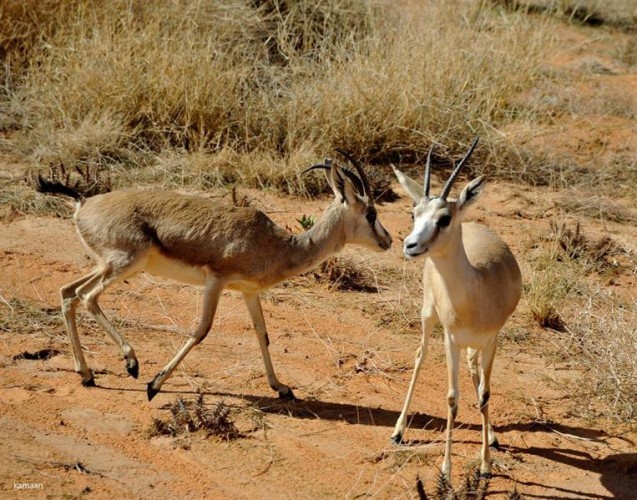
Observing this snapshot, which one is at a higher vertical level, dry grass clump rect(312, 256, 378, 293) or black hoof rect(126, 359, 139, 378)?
black hoof rect(126, 359, 139, 378)

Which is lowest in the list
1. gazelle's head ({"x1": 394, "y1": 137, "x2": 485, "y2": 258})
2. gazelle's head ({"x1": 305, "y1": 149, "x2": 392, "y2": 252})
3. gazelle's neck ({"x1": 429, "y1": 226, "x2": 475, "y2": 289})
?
gazelle's head ({"x1": 305, "y1": 149, "x2": 392, "y2": 252})

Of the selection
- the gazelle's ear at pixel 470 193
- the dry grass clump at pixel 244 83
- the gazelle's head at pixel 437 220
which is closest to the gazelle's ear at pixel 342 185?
the gazelle's head at pixel 437 220

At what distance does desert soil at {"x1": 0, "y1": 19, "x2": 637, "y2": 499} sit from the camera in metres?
5.71

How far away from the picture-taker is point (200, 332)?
6.50 meters

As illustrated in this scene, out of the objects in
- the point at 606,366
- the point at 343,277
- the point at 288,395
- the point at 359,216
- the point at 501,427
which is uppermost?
the point at 359,216

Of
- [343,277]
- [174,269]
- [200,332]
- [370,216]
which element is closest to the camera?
[200,332]

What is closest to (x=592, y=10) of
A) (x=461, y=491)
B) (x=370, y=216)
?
(x=370, y=216)

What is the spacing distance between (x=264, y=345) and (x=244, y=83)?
17.1 ft

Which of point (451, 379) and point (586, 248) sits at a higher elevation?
point (451, 379)

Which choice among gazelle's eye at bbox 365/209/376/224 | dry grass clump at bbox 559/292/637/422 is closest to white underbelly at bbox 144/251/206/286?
gazelle's eye at bbox 365/209/376/224

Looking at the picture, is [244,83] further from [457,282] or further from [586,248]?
[457,282]

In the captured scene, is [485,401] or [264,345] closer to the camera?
[485,401]

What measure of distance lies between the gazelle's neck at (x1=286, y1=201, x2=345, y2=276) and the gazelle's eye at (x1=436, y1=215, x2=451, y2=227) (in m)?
1.65

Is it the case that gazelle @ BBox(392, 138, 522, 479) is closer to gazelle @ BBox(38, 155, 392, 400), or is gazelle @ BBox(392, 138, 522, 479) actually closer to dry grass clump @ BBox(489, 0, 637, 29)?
gazelle @ BBox(38, 155, 392, 400)
